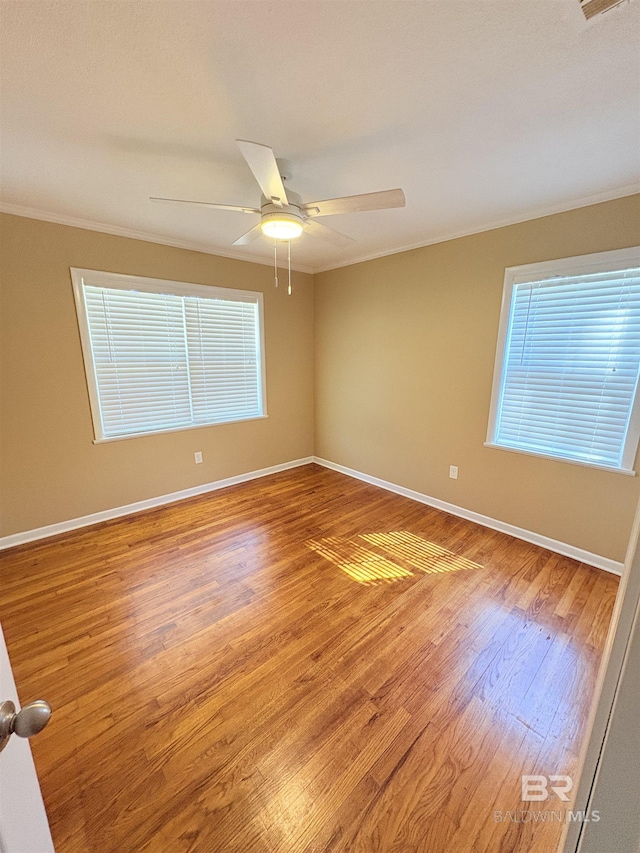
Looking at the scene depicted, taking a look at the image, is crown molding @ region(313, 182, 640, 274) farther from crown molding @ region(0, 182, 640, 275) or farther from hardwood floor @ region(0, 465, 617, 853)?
hardwood floor @ region(0, 465, 617, 853)

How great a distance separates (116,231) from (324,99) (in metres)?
2.18

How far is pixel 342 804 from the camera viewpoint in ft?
3.66

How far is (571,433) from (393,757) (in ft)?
7.41

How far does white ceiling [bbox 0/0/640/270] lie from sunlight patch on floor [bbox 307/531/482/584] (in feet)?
8.20

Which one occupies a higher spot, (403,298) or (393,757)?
(403,298)

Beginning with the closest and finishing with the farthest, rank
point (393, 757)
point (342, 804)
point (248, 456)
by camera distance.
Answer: point (342, 804)
point (393, 757)
point (248, 456)

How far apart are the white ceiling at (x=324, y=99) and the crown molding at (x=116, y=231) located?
0.07 m

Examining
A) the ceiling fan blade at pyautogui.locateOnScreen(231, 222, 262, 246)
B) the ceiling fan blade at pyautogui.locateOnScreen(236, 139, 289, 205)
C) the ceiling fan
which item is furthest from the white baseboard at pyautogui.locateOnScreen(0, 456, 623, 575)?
the ceiling fan blade at pyautogui.locateOnScreen(236, 139, 289, 205)

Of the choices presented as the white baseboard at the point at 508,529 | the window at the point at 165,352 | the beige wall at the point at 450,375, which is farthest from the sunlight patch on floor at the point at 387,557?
the window at the point at 165,352

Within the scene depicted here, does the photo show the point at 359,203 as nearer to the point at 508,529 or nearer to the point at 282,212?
the point at 282,212

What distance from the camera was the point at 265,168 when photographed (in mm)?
1403

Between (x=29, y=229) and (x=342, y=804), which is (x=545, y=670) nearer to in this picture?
(x=342, y=804)

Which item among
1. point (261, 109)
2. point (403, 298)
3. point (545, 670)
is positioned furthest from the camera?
point (403, 298)

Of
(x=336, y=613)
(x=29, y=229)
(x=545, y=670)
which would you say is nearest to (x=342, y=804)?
(x=336, y=613)
